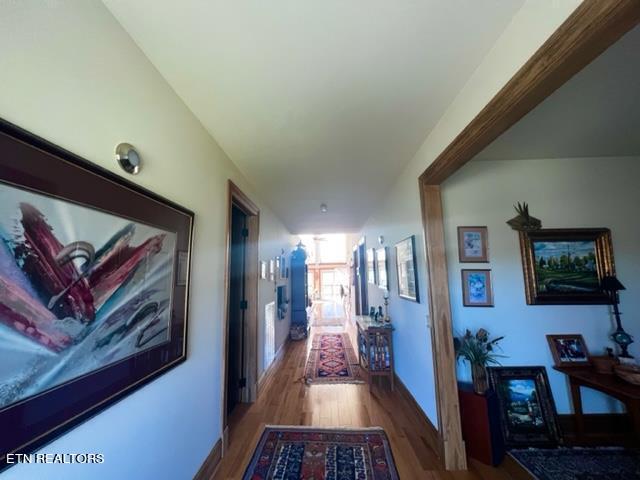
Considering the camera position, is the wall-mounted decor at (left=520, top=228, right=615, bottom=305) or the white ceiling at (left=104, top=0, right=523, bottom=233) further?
the wall-mounted decor at (left=520, top=228, right=615, bottom=305)

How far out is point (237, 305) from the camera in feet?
9.71

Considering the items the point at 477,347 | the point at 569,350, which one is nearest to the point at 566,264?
the point at 569,350

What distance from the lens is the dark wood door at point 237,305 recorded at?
2857 mm

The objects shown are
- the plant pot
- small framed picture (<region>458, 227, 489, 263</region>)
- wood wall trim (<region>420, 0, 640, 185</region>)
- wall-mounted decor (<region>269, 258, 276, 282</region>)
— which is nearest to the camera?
wood wall trim (<region>420, 0, 640, 185</region>)

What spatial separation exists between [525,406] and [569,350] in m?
0.64

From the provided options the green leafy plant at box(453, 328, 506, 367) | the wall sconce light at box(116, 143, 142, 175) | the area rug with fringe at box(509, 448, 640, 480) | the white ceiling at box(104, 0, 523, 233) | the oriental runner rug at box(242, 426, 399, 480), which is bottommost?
the area rug with fringe at box(509, 448, 640, 480)

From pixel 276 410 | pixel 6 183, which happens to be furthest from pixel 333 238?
pixel 6 183

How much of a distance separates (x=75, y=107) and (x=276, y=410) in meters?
2.92

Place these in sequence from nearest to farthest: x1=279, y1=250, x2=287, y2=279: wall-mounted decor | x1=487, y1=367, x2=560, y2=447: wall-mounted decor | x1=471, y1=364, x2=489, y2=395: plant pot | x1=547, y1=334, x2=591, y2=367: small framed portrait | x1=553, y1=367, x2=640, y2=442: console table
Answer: x1=553, y1=367, x2=640, y2=442: console table → x1=471, y1=364, x2=489, y2=395: plant pot → x1=487, y1=367, x2=560, y2=447: wall-mounted decor → x1=547, y1=334, x2=591, y2=367: small framed portrait → x1=279, y1=250, x2=287, y2=279: wall-mounted decor

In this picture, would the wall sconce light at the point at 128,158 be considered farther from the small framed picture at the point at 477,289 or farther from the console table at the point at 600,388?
the console table at the point at 600,388

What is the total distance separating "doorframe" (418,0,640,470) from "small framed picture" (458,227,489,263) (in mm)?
421

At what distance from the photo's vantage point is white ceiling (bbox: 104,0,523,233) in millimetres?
1045

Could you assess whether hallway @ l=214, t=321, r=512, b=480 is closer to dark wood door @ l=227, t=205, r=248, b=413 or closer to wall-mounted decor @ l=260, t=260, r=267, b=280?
dark wood door @ l=227, t=205, r=248, b=413

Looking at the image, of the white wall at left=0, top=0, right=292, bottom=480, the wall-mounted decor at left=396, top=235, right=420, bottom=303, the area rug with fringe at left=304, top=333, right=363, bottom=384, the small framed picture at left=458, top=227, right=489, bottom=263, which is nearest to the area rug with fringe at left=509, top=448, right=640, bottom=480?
the wall-mounted decor at left=396, top=235, right=420, bottom=303
